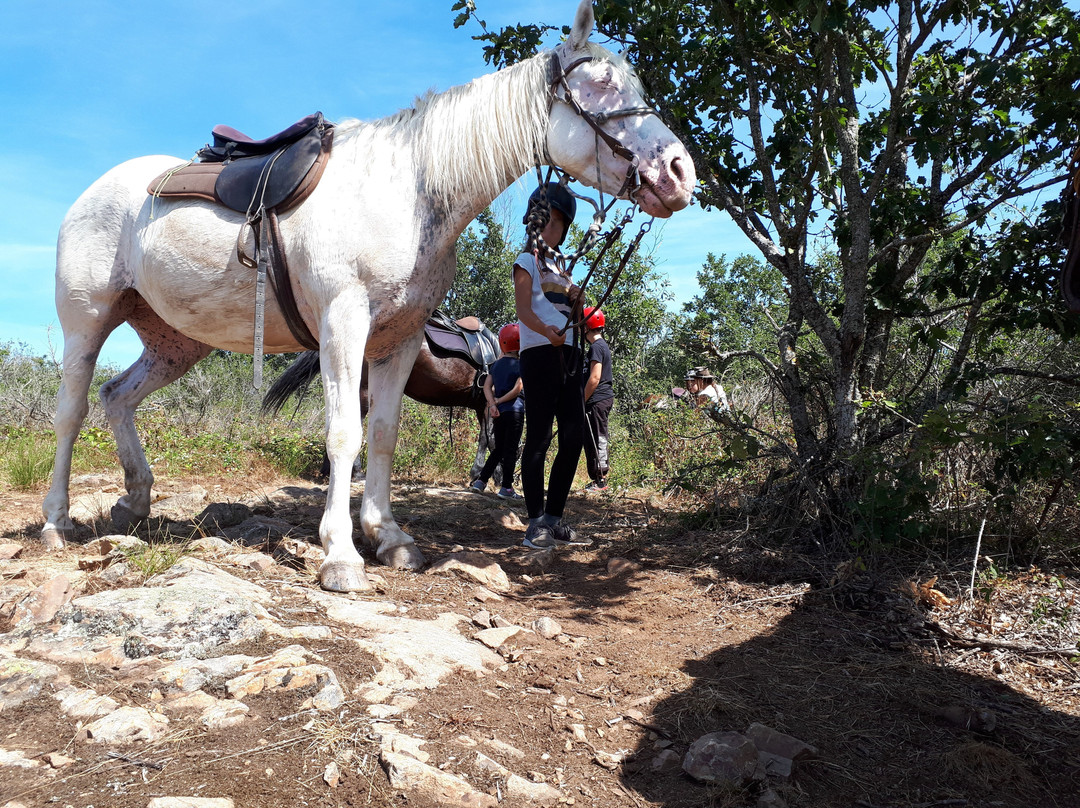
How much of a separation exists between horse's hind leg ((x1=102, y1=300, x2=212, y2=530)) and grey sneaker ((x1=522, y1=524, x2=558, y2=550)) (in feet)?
7.97

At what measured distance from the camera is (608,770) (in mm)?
2006

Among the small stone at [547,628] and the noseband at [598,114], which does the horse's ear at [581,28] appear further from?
the small stone at [547,628]

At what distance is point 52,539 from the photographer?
4031 mm

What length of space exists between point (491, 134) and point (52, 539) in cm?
334

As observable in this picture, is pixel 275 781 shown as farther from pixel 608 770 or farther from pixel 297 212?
pixel 297 212

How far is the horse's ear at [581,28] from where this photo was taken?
3.48m

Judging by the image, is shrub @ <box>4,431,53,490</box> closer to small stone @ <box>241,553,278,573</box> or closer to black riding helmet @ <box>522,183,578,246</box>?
small stone @ <box>241,553,278,573</box>

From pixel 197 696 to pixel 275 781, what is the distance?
1.54 feet

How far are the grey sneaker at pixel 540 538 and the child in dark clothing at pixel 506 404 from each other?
249 cm

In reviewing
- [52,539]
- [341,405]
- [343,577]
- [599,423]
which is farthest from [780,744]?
[599,423]

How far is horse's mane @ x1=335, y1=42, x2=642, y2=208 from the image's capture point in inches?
139

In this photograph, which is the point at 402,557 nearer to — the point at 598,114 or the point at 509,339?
the point at 598,114

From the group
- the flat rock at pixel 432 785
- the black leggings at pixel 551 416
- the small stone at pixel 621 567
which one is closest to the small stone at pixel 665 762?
the flat rock at pixel 432 785

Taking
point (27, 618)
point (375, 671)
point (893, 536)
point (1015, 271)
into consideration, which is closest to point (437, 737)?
point (375, 671)
